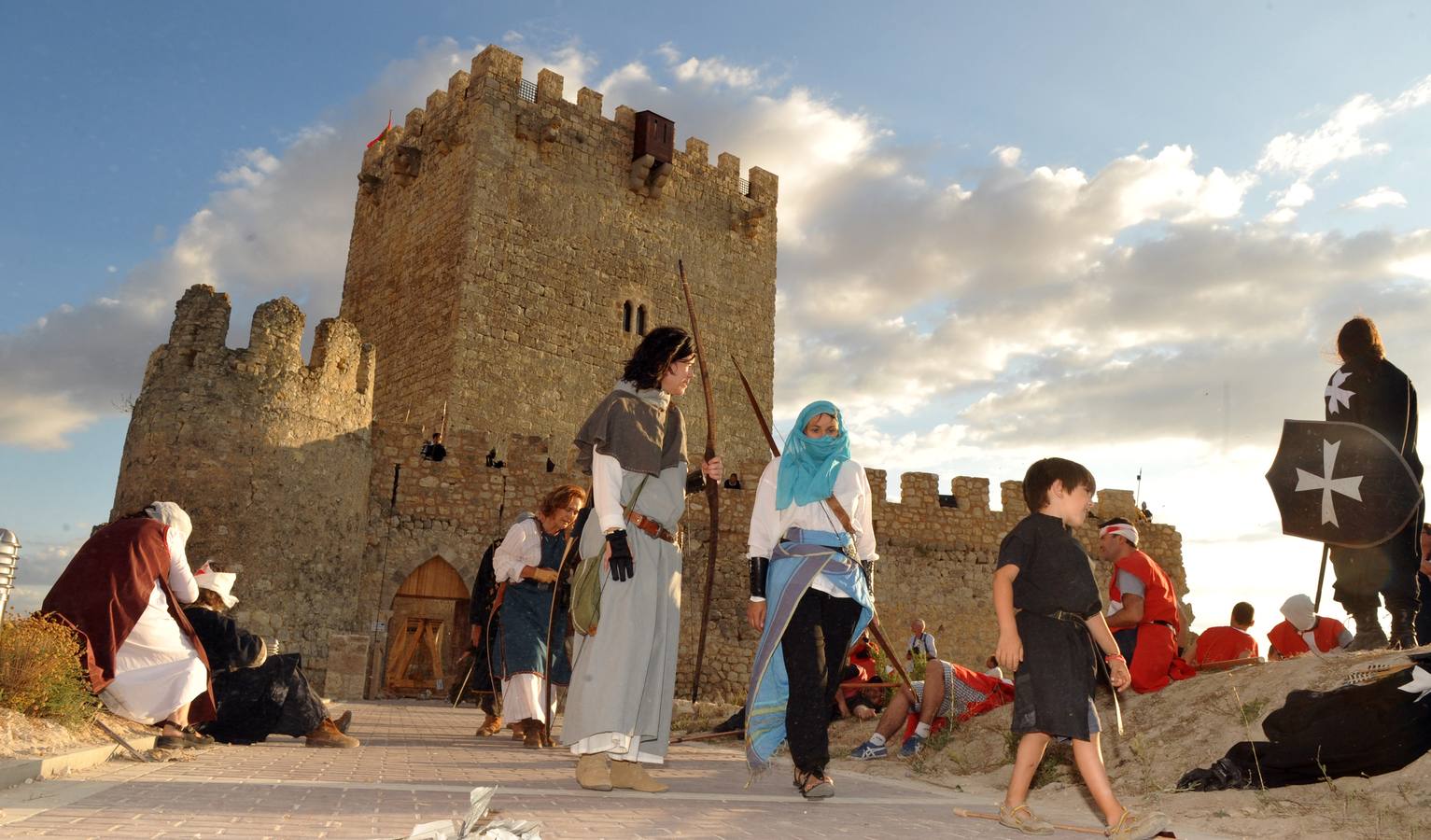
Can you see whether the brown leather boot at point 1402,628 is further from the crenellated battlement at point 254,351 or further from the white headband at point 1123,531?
the crenellated battlement at point 254,351

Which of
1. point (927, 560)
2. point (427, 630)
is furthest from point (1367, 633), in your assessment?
point (927, 560)

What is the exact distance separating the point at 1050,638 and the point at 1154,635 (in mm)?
1924

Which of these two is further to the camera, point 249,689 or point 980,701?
point 980,701

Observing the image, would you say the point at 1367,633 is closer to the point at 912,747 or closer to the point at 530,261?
the point at 912,747

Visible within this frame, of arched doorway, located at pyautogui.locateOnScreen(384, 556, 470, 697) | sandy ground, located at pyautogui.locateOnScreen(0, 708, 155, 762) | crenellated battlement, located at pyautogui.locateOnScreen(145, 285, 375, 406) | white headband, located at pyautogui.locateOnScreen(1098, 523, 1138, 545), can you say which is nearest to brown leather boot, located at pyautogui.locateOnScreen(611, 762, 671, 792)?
sandy ground, located at pyautogui.locateOnScreen(0, 708, 155, 762)

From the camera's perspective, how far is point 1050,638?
339cm

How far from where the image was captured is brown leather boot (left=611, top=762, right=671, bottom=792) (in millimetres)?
3875

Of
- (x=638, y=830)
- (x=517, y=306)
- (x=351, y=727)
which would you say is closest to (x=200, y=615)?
(x=351, y=727)

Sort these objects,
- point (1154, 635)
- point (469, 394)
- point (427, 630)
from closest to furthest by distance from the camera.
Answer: point (1154, 635) < point (427, 630) < point (469, 394)

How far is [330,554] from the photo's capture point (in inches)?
479

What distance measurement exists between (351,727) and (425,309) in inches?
501

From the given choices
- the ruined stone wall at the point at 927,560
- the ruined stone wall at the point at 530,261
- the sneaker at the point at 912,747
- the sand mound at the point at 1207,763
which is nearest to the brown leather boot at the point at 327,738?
the sand mound at the point at 1207,763

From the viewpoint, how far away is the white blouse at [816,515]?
4398 mm

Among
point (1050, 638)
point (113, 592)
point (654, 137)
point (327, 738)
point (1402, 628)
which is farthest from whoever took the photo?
point (654, 137)
